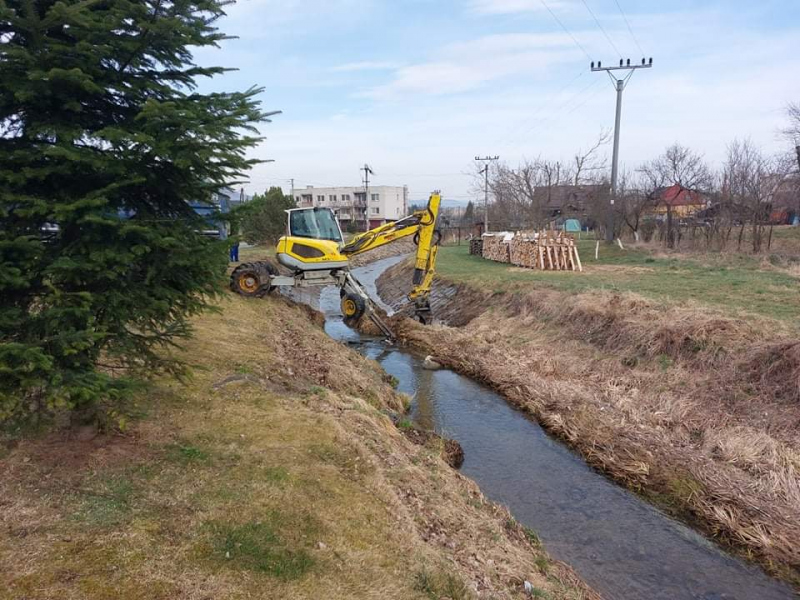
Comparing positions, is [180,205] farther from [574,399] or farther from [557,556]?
[574,399]

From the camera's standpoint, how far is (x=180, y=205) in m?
5.11

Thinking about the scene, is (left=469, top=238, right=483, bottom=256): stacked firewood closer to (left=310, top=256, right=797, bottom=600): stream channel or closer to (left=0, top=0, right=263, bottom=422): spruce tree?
(left=310, top=256, right=797, bottom=600): stream channel

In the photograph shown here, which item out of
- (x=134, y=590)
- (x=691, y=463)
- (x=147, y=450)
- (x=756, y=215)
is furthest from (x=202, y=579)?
(x=756, y=215)

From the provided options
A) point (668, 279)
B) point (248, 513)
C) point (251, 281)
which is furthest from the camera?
point (668, 279)

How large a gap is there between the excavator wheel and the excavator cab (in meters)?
1.11

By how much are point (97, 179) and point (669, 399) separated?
9389 millimetres

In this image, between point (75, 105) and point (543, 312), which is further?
point (543, 312)

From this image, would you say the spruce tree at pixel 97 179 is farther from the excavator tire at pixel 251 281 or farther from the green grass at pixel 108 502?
the excavator tire at pixel 251 281

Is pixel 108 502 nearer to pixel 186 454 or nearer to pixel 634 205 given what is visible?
pixel 186 454

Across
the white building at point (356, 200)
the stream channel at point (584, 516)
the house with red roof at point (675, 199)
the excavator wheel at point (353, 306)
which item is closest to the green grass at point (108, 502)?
the stream channel at point (584, 516)

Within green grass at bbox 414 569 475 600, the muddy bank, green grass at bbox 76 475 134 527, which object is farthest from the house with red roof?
green grass at bbox 76 475 134 527

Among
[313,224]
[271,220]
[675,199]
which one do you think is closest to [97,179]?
A: [313,224]

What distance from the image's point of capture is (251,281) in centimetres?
1543

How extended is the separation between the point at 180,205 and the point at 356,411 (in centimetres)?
364
